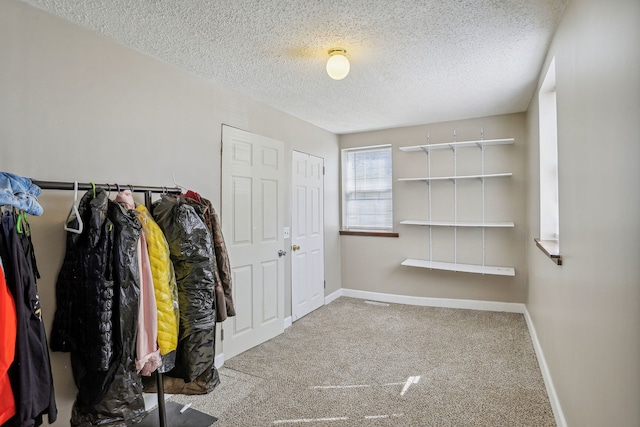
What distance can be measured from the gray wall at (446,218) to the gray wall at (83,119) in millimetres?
2732

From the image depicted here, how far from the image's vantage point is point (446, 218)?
4.60 m

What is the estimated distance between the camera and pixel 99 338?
1.70 m

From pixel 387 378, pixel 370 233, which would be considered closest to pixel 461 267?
pixel 370 233

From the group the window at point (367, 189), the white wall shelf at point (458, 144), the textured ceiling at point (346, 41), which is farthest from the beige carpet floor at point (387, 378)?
the textured ceiling at point (346, 41)

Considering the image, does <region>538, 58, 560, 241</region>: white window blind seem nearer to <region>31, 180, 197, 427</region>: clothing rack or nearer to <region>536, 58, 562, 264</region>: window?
<region>536, 58, 562, 264</region>: window

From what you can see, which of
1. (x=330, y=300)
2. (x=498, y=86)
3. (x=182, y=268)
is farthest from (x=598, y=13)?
(x=330, y=300)

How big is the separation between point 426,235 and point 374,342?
1.85m

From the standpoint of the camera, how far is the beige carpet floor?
2.26 metres

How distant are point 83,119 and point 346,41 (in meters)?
1.72

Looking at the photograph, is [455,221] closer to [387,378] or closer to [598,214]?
[387,378]

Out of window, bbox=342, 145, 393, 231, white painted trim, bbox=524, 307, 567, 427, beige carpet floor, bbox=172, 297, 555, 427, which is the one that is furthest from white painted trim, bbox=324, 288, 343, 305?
white painted trim, bbox=524, 307, 567, 427

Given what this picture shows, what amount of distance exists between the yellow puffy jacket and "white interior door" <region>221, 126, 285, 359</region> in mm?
1114

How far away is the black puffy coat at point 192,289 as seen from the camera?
6.79ft

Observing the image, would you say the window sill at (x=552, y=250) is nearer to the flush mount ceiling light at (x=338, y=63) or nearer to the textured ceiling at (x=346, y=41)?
the textured ceiling at (x=346, y=41)
